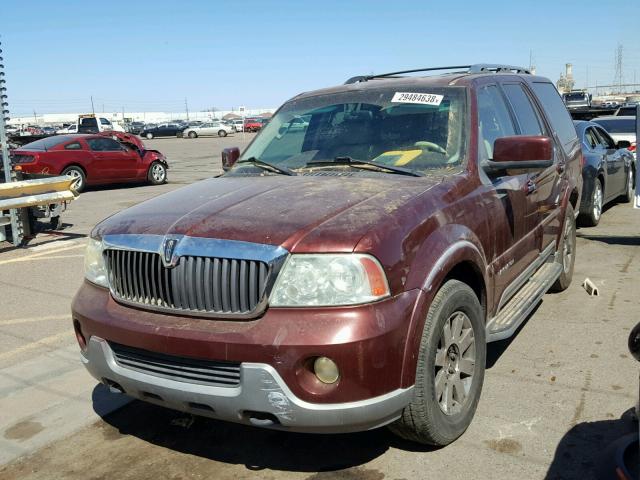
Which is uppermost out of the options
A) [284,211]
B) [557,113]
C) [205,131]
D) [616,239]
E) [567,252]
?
[557,113]

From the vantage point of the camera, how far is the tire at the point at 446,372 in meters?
3.00

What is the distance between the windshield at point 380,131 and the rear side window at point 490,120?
166mm

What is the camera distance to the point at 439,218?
10.8 ft

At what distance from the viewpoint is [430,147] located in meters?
4.02

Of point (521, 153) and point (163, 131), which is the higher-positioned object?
point (521, 153)

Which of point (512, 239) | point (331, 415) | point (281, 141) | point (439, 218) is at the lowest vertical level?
point (331, 415)

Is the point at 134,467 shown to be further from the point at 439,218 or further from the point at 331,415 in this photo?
the point at 439,218

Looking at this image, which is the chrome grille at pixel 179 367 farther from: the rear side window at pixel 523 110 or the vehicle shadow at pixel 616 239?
the vehicle shadow at pixel 616 239

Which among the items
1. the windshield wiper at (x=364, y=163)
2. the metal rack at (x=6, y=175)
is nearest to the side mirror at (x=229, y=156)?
the windshield wiper at (x=364, y=163)

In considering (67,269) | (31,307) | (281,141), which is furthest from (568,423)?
(67,269)

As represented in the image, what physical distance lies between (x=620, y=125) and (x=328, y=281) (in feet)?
37.1

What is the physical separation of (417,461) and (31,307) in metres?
4.45

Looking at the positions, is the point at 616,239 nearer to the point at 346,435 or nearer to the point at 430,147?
the point at 430,147

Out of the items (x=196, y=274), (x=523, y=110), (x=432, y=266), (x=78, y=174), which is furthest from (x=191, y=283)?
(x=78, y=174)
